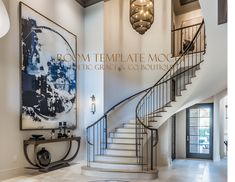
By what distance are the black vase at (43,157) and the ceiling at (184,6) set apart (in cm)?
823

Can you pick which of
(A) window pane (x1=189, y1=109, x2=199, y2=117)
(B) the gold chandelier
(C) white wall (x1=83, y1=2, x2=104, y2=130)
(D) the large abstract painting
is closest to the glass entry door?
(A) window pane (x1=189, y1=109, x2=199, y2=117)

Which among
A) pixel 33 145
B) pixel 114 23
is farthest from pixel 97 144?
pixel 114 23

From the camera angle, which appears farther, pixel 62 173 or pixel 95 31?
pixel 95 31

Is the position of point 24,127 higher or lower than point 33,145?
higher

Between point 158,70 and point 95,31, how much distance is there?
9.15ft

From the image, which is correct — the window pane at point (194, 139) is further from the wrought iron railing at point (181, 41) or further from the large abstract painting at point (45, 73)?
the large abstract painting at point (45, 73)

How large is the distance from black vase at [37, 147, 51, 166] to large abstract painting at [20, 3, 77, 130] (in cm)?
66

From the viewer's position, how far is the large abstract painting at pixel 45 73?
6496mm

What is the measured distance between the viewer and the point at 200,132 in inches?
429

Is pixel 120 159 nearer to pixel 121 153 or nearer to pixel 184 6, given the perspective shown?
pixel 121 153

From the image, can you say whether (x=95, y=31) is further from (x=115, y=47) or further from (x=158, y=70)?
(x=158, y=70)

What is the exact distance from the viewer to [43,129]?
7.04m

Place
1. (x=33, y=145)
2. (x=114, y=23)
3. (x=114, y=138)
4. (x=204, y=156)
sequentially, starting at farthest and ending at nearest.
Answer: (x=204, y=156) < (x=114, y=23) < (x=114, y=138) < (x=33, y=145)

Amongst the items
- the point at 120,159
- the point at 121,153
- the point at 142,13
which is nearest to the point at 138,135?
the point at 121,153
